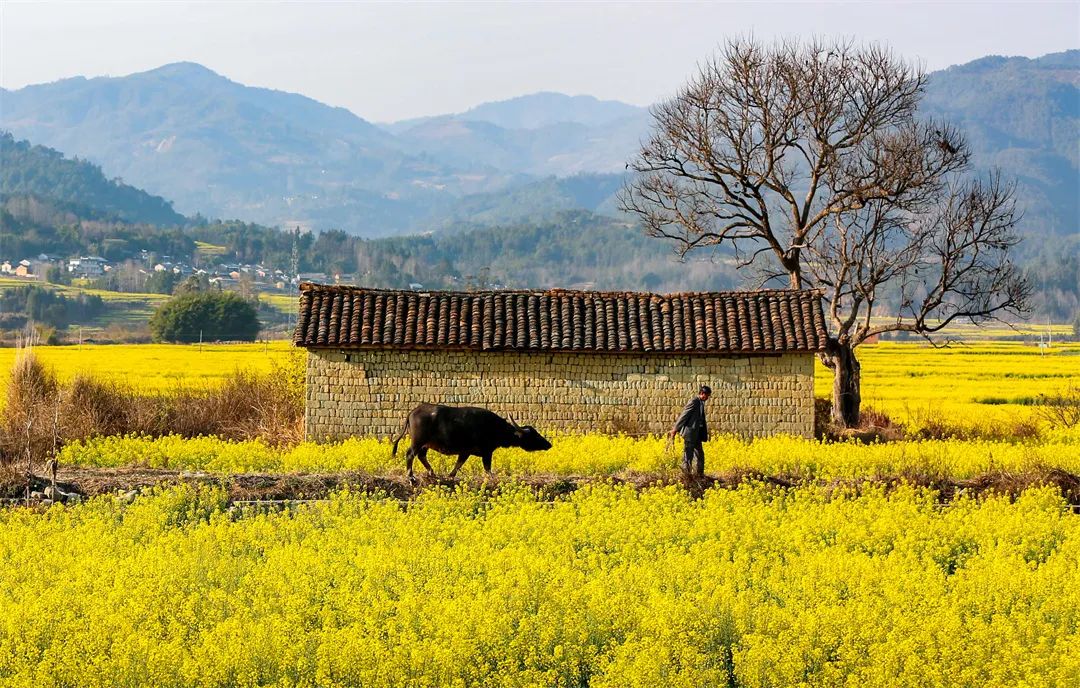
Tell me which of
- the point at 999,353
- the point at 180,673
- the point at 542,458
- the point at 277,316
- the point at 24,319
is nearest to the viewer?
the point at 180,673

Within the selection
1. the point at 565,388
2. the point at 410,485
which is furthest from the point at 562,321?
the point at 410,485

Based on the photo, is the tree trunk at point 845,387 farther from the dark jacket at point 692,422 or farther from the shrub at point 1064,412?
the dark jacket at point 692,422

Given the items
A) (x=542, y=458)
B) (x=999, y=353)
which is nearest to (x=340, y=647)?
(x=542, y=458)

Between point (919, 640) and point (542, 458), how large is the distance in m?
11.6

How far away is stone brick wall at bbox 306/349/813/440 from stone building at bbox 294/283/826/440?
2 centimetres

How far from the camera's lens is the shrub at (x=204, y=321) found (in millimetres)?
73000

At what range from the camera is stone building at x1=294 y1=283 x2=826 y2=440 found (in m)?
26.2

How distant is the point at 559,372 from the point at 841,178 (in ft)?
36.2

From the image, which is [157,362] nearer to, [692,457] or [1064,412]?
[1064,412]

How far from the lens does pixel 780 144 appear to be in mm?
33438

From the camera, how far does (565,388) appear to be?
86.6 ft

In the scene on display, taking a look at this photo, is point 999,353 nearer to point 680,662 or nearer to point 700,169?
Result: point 700,169

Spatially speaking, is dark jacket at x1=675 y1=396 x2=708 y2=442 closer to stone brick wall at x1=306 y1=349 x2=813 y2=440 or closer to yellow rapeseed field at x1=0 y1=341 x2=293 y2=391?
stone brick wall at x1=306 y1=349 x2=813 y2=440

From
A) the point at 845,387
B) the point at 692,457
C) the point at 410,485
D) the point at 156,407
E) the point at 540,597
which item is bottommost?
the point at 156,407
